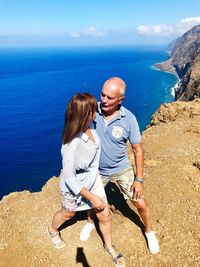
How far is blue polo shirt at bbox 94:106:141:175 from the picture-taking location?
7840 millimetres

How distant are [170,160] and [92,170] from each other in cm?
810

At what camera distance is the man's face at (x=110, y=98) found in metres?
7.56

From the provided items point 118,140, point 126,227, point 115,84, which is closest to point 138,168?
point 118,140

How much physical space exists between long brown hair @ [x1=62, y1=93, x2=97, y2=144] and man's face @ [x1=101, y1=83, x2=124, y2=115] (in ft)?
2.85

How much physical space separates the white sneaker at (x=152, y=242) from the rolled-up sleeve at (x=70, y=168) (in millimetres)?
3049

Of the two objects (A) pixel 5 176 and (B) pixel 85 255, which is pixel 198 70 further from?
(B) pixel 85 255

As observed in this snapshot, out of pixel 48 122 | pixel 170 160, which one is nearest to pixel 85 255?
pixel 170 160

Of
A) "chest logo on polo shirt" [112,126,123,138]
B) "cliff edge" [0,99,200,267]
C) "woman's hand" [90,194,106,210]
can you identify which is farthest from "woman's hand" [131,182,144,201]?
"cliff edge" [0,99,200,267]

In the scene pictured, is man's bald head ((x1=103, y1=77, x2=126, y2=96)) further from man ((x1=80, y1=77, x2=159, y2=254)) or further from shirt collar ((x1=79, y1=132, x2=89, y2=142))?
shirt collar ((x1=79, y1=132, x2=89, y2=142))

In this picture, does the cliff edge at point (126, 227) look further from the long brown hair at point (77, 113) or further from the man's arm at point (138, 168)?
the long brown hair at point (77, 113)

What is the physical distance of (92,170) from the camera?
762cm

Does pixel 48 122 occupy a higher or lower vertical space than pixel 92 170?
lower

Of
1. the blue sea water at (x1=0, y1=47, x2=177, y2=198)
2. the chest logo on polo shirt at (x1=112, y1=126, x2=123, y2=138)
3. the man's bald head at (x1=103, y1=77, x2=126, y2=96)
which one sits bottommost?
the blue sea water at (x1=0, y1=47, x2=177, y2=198)

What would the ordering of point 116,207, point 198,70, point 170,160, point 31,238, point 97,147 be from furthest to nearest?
point 198,70
point 170,160
point 116,207
point 31,238
point 97,147
